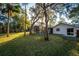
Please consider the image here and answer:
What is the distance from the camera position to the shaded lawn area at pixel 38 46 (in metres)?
2.67

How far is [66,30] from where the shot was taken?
2.78 meters

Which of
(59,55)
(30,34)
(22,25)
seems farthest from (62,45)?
(22,25)

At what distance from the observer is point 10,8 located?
9.10 ft

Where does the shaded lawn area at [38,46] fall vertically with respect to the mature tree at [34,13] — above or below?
below

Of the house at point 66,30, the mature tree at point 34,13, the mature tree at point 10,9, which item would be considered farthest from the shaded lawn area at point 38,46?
the mature tree at point 10,9

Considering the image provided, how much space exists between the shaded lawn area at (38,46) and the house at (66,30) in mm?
95

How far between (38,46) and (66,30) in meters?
0.57

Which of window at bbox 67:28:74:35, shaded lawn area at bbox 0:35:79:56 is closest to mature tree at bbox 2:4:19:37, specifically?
shaded lawn area at bbox 0:35:79:56

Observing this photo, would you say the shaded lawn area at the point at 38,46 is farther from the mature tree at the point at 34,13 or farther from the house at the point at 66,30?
the mature tree at the point at 34,13

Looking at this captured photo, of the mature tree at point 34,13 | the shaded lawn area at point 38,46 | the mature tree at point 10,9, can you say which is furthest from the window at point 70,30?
the mature tree at point 10,9

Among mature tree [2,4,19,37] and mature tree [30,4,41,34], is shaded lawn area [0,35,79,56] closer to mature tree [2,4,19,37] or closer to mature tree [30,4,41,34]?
mature tree [30,4,41,34]

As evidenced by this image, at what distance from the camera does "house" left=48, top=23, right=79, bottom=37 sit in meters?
2.73

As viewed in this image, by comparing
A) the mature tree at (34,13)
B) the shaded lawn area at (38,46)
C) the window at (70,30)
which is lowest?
the shaded lawn area at (38,46)

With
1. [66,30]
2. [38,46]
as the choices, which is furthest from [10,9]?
[66,30]
